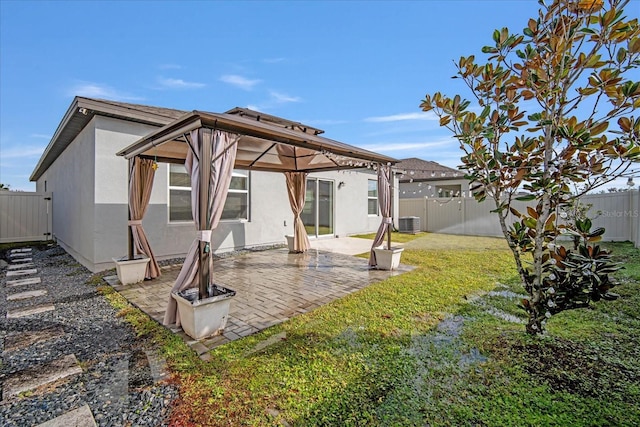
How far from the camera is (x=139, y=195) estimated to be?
219 inches

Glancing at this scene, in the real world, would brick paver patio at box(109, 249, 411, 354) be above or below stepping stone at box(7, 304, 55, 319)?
above

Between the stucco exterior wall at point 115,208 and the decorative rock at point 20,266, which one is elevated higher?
the stucco exterior wall at point 115,208

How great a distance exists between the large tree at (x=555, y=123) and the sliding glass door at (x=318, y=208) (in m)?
7.83

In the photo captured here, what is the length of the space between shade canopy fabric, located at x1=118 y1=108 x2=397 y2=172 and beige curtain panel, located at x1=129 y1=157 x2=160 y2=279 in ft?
0.69

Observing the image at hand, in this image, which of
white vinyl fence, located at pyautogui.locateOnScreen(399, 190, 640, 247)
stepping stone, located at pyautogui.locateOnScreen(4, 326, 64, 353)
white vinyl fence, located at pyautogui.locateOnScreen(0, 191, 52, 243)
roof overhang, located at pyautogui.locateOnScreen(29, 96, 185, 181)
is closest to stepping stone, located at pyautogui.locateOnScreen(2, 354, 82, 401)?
stepping stone, located at pyautogui.locateOnScreen(4, 326, 64, 353)

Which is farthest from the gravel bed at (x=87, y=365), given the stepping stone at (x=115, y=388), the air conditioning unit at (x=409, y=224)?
the air conditioning unit at (x=409, y=224)

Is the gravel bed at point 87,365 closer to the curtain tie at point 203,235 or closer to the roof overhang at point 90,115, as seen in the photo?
the curtain tie at point 203,235

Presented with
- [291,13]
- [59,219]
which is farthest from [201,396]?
[59,219]

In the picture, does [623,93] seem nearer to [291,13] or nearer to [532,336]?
[532,336]

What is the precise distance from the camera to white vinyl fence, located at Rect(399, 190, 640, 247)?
9.30 metres

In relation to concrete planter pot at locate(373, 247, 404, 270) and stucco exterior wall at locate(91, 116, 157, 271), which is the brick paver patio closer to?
concrete planter pot at locate(373, 247, 404, 270)

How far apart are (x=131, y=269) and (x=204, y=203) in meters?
3.15

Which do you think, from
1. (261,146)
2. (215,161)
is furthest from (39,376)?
(261,146)

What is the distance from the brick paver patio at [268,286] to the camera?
384cm
